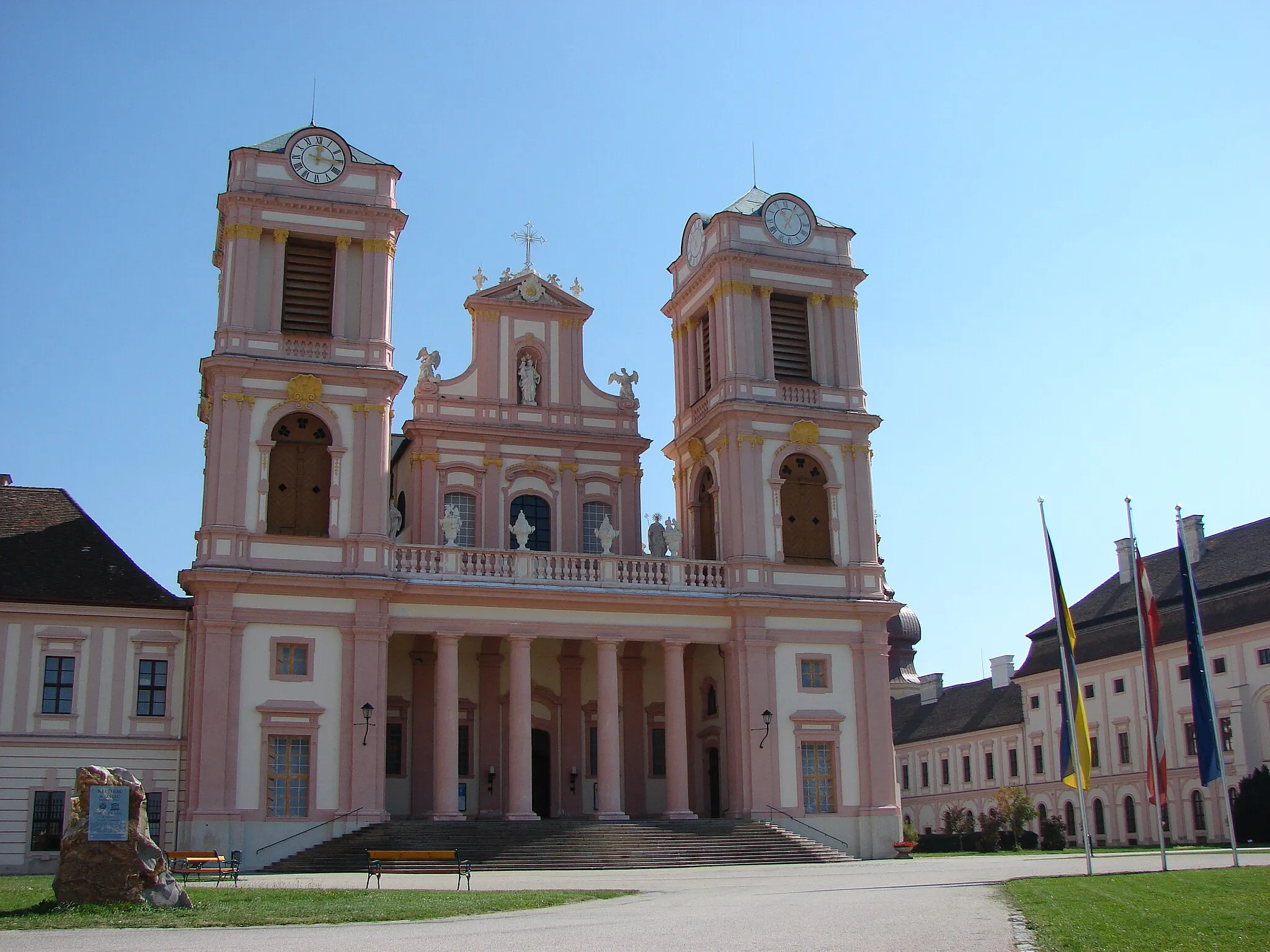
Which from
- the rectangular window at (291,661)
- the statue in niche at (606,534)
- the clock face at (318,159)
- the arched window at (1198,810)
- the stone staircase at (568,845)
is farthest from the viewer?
the arched window at (1198,810)

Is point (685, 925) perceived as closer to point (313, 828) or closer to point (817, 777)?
point (313, 828)

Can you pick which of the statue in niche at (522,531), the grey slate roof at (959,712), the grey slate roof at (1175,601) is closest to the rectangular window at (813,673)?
the statue in niche at (522,531)

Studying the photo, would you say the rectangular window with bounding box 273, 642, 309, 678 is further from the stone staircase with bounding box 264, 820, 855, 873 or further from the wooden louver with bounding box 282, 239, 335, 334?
the wooden louver with bounding box 282, 239, 335, 334

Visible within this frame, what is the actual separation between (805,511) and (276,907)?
26009mm

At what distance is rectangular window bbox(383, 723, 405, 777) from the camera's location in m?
39.3

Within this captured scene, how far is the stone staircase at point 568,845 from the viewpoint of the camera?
3306 cm

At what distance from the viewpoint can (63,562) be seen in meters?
37.8

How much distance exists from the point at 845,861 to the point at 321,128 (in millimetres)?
24885

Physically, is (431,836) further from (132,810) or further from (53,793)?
(132,810)

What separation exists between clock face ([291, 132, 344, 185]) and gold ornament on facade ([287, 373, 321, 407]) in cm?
591

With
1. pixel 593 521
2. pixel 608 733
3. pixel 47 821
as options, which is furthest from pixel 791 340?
pixel 47 821

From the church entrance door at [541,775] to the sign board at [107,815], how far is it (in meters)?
23.5

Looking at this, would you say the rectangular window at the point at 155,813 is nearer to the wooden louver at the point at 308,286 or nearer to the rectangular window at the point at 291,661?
the rectangular window at the point at 291,661

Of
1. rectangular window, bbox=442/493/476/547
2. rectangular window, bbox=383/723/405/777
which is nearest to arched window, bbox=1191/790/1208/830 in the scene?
rectangular window, bbox=442/493/476/547
